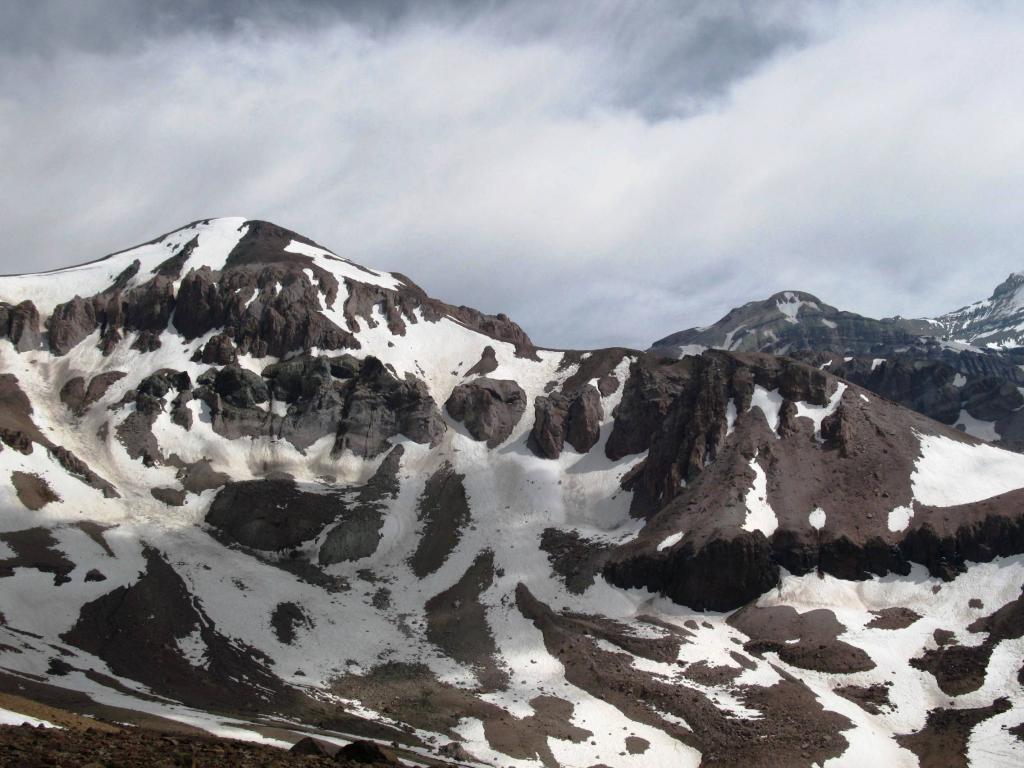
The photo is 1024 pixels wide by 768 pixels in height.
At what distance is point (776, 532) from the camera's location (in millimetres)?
89188

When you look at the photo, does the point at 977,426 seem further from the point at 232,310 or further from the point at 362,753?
the point at 362,753

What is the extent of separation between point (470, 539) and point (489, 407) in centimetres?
2905

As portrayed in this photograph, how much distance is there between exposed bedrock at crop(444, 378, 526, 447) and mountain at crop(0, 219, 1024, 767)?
0.48 metres

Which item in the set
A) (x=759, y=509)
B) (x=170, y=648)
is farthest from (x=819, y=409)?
(x=170, y=648)

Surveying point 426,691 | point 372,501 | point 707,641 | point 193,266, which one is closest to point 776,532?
point 707,641

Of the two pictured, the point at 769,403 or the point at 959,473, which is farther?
the point at 769,403

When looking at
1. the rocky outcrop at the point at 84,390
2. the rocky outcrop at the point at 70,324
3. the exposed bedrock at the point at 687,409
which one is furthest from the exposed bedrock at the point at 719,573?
the rocky outcrop at the point at 70,324

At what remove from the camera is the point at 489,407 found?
124 metres

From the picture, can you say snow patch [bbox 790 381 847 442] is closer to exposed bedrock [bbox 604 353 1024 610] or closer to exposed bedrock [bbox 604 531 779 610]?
exposed bedrock [bbox 604 353 1024 610]

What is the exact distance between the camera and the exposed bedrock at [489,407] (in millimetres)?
122375

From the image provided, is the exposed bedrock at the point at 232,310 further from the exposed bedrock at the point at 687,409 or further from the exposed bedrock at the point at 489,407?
the exposed bedrock at the point at 687,409

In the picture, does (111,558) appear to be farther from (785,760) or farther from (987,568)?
(987,568)

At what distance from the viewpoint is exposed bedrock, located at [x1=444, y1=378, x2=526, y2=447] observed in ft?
401

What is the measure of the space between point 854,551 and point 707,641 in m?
19.4
